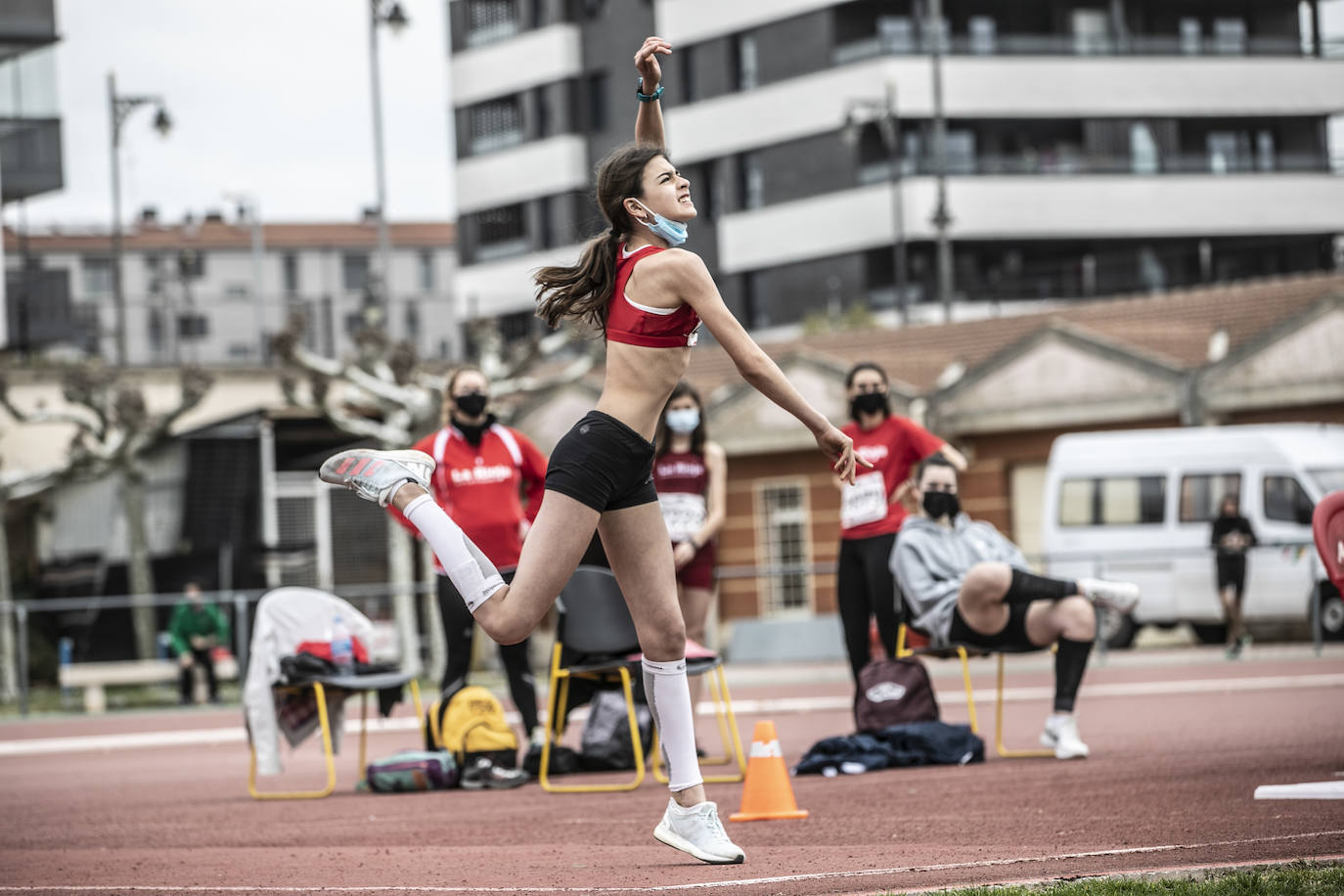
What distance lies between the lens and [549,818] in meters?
8.27

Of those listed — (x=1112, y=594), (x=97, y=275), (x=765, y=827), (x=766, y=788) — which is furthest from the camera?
(x=97, y=275)

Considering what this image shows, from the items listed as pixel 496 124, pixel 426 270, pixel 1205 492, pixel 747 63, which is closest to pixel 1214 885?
pixel 1205 492

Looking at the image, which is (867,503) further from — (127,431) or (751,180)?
(751,180)

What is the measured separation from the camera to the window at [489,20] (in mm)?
63031

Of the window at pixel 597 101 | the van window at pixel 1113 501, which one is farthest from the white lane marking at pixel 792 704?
the window at pixel 597 101

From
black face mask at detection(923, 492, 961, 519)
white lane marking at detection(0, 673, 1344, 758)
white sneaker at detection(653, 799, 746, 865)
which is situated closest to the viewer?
white sneaker at detection(653, 799, 746, 865)

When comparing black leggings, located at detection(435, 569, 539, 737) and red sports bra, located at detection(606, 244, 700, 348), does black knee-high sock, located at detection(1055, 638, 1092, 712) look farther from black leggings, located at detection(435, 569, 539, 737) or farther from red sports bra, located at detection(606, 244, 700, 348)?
red sports bra, located at detection(606, 244, 700, 348)

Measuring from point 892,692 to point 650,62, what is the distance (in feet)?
14.8

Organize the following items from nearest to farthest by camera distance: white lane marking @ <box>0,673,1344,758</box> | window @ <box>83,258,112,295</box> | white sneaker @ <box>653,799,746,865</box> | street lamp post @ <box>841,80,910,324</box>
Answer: white sneaker @ <box>653,799,746,865</box>
white lane marking @ <box>0,673,1344,758</box>
street lamp post @ <box>841,80,910,324</box>
window @ <box>83,258,112,295</box>

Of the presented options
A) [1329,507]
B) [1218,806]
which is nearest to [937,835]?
[1218,806]

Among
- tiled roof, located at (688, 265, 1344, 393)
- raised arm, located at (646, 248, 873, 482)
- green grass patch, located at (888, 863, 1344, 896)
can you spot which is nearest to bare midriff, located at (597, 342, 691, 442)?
raised arm, located at (646, 248, 873, 482)

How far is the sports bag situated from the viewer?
403 inches

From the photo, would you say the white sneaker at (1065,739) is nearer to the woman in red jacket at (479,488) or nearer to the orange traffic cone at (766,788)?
the orange traffic cone at (766,788)

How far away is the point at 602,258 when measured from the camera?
6.20 metres
